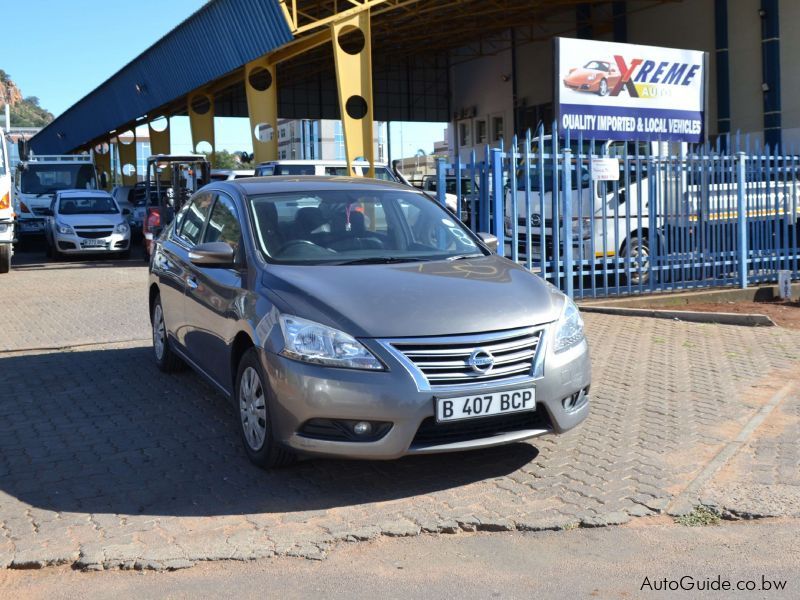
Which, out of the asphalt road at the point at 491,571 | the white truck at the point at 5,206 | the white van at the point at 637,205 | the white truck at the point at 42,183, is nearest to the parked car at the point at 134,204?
the white truck at the point at 42,183

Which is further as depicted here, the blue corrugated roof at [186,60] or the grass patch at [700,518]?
the blue corrugated roof at [186,60]

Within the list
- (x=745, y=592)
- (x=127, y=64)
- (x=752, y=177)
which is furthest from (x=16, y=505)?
(x=127, y=64)

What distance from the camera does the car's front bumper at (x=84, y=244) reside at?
2066 cm

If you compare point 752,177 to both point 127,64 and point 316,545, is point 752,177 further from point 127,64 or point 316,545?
point 127,64

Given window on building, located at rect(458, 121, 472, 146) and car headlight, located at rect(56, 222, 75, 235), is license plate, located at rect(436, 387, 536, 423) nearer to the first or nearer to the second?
car headlight, located at rect(56, 222, 75, 235)

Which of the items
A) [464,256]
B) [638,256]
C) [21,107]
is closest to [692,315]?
[638,256]

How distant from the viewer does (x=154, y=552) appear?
4086 millimetres

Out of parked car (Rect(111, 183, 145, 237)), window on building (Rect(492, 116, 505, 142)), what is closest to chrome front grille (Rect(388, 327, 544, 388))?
parked car (Rect(111, 183, 145, 237))

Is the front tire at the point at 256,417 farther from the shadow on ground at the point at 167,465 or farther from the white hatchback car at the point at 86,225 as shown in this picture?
the white hatchback car at the point at 86,225

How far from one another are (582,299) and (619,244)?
98 cm

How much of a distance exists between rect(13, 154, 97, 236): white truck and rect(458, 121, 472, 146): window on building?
21466mm

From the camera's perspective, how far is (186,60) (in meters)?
29.8

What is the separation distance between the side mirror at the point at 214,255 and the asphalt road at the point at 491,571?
7.09ft

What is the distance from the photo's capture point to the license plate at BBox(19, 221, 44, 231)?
2431 centimetres
